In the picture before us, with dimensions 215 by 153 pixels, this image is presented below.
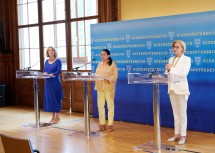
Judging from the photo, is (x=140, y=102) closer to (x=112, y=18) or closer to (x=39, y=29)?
(x=112, y=18)

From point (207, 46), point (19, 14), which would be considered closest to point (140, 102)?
point (207, 46)

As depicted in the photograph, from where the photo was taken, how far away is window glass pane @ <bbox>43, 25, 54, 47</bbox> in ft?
29.3

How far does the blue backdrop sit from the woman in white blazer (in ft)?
1.25

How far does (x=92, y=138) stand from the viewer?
552 centimetres

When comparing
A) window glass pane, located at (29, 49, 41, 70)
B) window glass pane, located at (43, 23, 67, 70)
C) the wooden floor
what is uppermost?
window glass pane, located at (43, 23, 67, 70)

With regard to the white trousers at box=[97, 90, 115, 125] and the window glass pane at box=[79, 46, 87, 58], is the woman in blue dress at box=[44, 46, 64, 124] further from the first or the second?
the window glass pane at box=[79, 46, 87, 58]

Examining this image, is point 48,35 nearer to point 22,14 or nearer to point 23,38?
point 23,38

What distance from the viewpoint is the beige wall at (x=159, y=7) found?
20.0 feet

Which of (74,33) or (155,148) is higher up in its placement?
(74,33)

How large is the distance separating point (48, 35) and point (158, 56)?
151 inches

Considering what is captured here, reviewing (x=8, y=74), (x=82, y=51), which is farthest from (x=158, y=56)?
(x=8, y=74)

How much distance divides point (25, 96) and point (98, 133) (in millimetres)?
4432

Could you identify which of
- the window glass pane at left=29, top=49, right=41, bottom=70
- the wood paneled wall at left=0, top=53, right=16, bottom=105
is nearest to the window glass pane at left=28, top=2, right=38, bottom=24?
the window glass pane at left=29, top=49, right=41, bottom=70

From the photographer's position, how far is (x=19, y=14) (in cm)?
970
